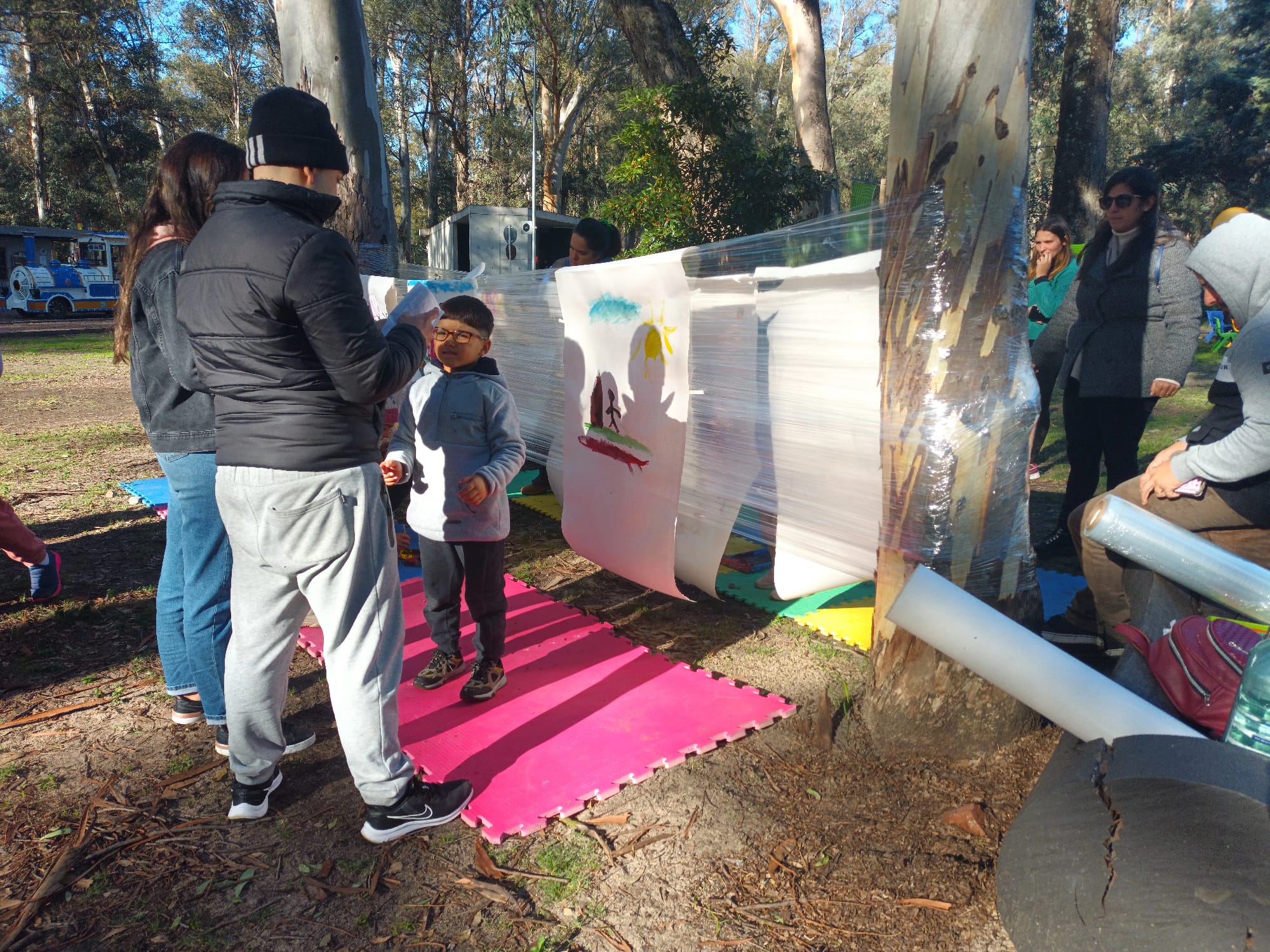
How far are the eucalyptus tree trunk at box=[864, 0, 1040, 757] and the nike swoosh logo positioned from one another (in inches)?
51.2

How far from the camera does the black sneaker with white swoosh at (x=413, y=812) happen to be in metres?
2.18

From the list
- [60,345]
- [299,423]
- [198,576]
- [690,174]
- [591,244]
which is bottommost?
[60,345]

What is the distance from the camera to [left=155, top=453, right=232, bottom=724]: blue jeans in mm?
2424

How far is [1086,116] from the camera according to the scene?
15031 millimetres

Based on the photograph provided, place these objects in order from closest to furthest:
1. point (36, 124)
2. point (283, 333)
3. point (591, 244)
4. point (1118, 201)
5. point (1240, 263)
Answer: point (283, 333) < point (1240, 263) < point (1118, 201) < point (591, 244) < point (36, 124)

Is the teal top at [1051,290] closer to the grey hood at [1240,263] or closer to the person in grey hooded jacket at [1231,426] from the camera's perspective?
the person in grey hooded jacket at [1231,426]

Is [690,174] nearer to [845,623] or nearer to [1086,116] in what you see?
[845,623]

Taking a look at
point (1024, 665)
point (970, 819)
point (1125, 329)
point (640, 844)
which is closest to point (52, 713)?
point (640, 844)

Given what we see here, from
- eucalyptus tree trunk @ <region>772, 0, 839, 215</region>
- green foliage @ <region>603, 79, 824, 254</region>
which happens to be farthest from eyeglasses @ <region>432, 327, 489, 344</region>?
eucalyptus tree trunk @ <region>772, 0, 839, 215</region>

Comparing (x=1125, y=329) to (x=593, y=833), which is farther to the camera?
(x=1125, y=329)

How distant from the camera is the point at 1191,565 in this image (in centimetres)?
180

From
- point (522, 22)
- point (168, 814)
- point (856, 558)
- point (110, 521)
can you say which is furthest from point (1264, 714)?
point (522, 22)

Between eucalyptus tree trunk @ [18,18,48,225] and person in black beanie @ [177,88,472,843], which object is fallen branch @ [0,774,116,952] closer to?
person in black beanie @ [177,88,472,843]

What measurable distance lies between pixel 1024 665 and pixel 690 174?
22.2 ft
